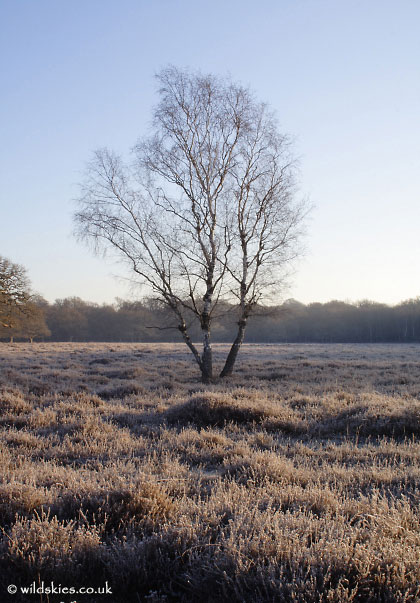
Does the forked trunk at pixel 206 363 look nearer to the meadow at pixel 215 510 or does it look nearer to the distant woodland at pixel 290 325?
the meadow at pixel 215 510

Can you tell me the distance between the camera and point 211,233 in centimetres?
1648

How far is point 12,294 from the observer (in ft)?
142

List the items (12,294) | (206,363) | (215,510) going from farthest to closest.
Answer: (12,294) → (206,363) → (215,510)

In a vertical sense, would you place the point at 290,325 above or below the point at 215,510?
above

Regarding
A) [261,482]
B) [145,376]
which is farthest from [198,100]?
[261,482]

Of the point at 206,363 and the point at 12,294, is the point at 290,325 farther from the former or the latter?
the point at 206,363

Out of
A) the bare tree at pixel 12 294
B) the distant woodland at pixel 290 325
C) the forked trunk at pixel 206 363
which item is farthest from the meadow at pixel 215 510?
the distant woodland at pixel 290 325

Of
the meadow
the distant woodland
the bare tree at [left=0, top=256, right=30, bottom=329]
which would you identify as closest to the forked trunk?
the meadow

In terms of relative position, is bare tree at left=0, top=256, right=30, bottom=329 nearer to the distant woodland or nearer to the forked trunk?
the distant woodland

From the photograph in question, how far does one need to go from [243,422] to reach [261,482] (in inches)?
164

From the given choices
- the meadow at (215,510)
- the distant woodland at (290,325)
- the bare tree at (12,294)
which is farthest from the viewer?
the distant woodland at (290,325)

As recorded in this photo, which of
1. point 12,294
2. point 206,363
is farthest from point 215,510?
point 12,294

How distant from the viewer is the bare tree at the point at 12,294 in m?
42.3

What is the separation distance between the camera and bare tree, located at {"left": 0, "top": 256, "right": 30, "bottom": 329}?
4234cm
